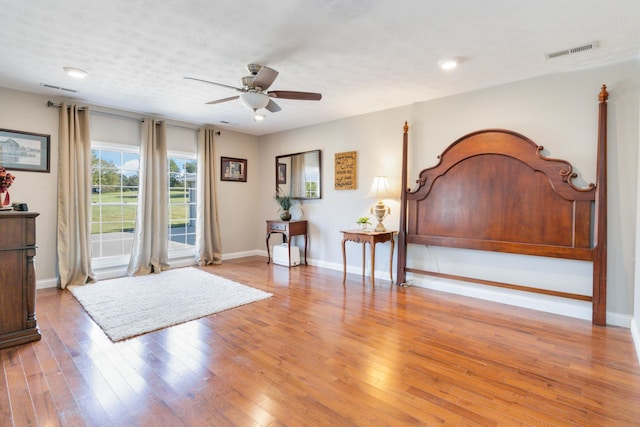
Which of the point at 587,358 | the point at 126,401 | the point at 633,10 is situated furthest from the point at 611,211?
the point at 126,401

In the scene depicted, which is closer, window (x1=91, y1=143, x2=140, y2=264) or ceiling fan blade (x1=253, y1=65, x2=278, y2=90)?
ceiling fan blade (x1=253, y1=65, x2=278, y2=90)

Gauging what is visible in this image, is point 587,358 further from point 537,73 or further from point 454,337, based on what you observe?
point 537,73

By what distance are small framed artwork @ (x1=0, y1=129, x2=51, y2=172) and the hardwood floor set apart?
6.58 ft

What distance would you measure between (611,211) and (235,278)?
4.64 metres

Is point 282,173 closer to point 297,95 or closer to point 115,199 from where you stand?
point 115,199

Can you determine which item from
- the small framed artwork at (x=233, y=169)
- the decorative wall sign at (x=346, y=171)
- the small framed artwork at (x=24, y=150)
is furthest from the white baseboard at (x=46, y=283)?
the decorative wall sign at (x=346, y=171)

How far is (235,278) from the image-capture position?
4883 mm

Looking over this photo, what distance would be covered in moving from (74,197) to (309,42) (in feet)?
13.0

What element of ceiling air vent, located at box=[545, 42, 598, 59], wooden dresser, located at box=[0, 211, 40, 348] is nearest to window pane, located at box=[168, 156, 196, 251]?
wooden dresser, located at box=[0, 211, 40, 348]

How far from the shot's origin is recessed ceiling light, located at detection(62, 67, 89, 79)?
3369mm

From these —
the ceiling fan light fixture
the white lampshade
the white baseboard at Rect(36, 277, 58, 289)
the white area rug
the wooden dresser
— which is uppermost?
the ceiling fan light fixture

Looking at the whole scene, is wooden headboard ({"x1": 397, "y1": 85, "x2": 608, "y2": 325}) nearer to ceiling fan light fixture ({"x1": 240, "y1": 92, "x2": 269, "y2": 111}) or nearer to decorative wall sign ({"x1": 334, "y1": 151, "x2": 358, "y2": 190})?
decorative wall sign ({"x1": 334, "y1": 151, "x2": 358, "y2": 190})

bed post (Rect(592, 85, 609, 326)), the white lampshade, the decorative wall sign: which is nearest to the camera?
bed post (Rect(592, 85, 609, 326))

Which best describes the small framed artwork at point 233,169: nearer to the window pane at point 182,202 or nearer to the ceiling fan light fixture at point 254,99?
the window pane at point 182,202
